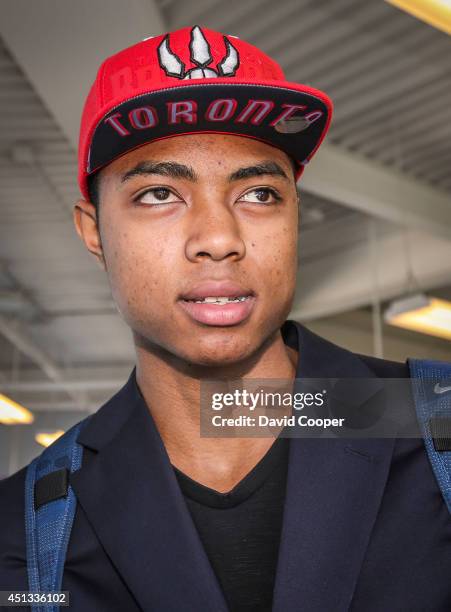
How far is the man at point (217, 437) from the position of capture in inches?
50.2

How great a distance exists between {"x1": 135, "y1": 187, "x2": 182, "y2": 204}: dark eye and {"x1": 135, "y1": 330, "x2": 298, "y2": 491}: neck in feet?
1.00

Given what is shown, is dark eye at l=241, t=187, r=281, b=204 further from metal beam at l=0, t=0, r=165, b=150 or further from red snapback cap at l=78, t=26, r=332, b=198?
metal beam at l=0, t=0, r=165, b=150

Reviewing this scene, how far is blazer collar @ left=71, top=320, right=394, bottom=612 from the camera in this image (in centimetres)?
124

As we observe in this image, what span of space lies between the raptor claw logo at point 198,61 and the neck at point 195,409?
21.2 inches

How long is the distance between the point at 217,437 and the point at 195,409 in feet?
0.24

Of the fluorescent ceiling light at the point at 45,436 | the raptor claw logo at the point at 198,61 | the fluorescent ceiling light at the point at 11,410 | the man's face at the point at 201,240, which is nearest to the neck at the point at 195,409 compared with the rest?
the man's face at the point at 201,240

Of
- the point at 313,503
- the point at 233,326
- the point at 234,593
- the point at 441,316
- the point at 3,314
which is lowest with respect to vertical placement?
the point at 234,593

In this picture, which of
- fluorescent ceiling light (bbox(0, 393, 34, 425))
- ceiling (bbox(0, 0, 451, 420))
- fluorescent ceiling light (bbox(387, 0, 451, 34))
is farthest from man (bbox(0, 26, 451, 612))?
fluorescent ceiling light (bbox(0, 393, 34, 425))

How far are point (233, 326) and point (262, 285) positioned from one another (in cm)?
10

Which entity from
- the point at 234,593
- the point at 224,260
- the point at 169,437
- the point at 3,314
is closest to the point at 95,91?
the point at 224,260

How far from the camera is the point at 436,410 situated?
131cm

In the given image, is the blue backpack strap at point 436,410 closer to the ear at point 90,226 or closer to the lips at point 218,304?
the lips at point 218,304

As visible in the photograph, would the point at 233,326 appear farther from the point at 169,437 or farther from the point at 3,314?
the point at 3,314

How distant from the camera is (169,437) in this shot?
156 centimetres
